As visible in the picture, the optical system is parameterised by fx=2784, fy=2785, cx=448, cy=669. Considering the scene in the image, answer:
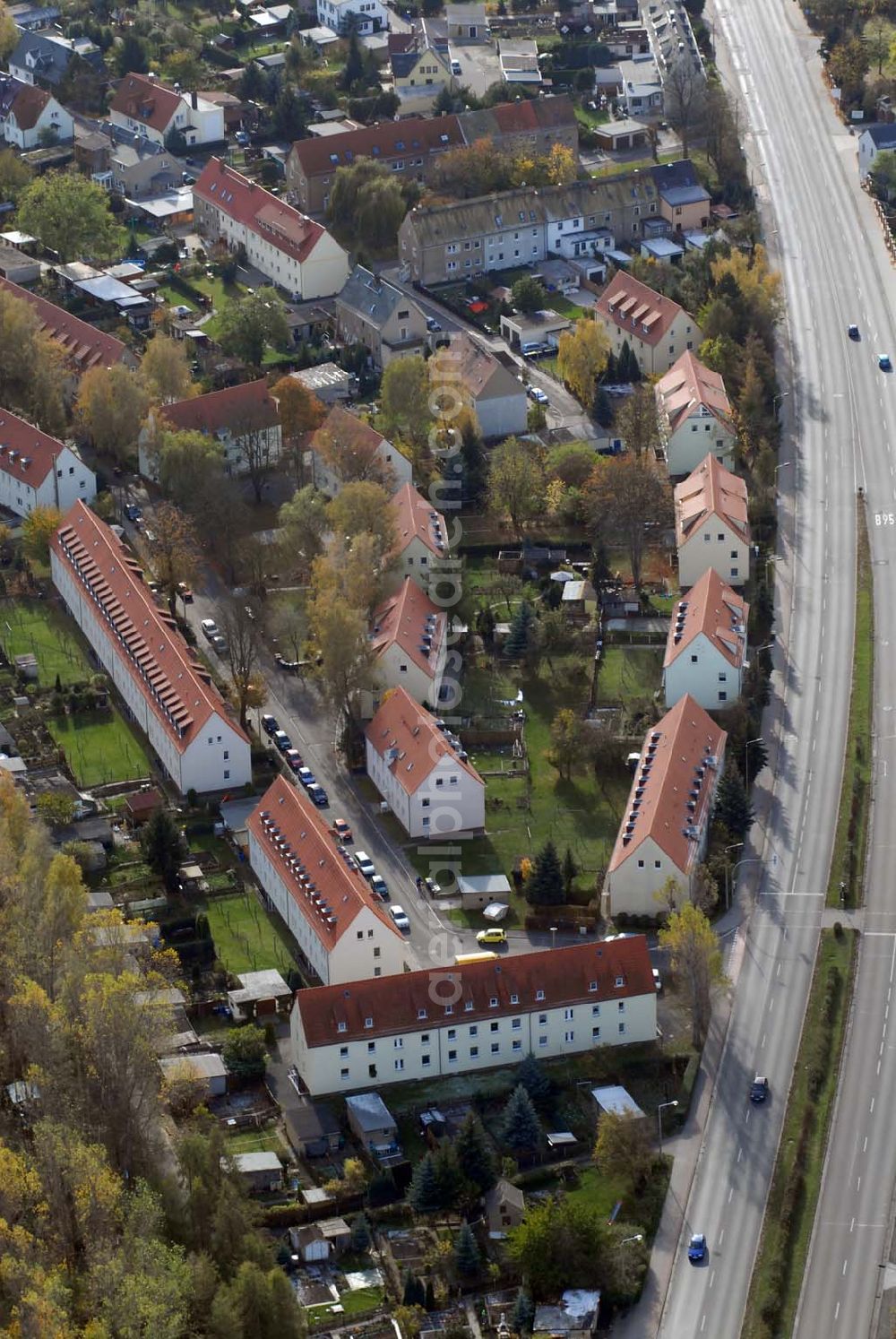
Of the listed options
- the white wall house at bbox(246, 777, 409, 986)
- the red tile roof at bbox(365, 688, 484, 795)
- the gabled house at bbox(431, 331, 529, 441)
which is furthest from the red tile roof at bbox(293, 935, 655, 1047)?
the gabled house at bbox(431, 331, 529, 441)

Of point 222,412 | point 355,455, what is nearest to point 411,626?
point 355,455

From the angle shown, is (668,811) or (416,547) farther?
(416,547)

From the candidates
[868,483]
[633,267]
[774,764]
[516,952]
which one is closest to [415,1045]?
[516,952]

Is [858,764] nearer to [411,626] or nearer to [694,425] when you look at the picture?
[411,626]

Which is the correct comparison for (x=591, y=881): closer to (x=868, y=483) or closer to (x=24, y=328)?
(x=868, y=483)

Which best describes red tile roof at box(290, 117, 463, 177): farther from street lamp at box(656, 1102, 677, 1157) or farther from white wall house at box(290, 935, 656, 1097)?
street lamp at box(656, 1102, 677, 1157)

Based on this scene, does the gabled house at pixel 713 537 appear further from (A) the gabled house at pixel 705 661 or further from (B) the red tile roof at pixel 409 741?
(B) the red tile roof at pixel 409 741

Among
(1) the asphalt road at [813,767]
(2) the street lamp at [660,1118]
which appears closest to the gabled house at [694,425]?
(1) the asphalt road at [813,767]

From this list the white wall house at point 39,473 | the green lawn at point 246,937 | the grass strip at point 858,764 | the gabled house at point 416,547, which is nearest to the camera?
the green lawn at point 246,937
